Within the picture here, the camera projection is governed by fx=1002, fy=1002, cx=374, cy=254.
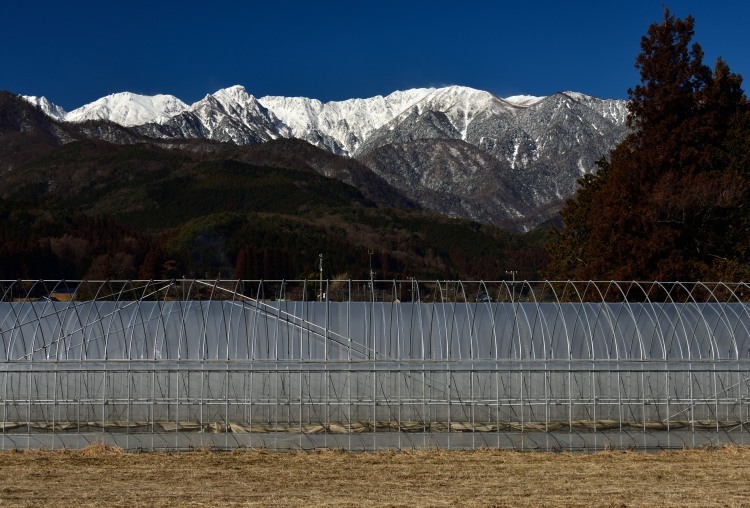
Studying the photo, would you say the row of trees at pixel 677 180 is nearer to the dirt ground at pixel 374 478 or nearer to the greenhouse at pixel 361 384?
the greenhouse at pixel 361 384

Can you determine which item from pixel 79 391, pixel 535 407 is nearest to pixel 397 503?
pixel 535 407

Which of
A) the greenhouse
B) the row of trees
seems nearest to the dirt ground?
the greenhouse

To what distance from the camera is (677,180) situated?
4888cm

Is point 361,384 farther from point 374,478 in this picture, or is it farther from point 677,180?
point 677,180

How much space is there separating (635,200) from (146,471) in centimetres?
3397

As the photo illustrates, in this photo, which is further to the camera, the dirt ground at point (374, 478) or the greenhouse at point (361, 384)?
the greenhouse at point (361, 384)

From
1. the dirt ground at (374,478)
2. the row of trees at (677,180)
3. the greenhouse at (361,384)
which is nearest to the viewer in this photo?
the dirt ground at (374,478)

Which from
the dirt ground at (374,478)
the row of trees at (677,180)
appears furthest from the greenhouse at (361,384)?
the row of trees at (677,180)

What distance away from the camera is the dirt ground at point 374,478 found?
19.3 metres

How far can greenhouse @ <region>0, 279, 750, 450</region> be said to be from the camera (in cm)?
2675

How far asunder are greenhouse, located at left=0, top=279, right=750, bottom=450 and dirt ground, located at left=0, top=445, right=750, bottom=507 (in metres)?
0.84

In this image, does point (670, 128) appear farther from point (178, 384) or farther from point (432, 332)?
point (178, 384)

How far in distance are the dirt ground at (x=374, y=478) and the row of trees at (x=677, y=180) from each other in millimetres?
22800

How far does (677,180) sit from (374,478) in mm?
31810
